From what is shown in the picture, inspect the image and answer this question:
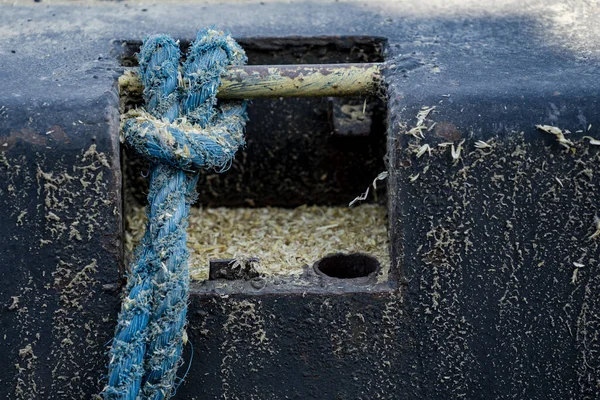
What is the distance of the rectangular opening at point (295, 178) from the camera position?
145 centimetres

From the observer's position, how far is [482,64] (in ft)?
4.40

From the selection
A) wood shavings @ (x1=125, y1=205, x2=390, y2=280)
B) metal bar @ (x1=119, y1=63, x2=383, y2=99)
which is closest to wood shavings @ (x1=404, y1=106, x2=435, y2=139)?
metal bar @ (x1=119, y1=63, x2=383, y2=99)

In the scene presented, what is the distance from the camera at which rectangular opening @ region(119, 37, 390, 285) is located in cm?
145

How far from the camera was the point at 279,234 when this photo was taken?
1.48 meters

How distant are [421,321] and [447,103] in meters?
0.33

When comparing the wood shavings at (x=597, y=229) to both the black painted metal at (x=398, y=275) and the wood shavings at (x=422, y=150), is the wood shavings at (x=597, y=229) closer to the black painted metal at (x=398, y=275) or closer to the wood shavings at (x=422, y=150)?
the black painted metal at (x=398, y=275)

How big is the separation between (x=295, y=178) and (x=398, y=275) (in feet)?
1.52

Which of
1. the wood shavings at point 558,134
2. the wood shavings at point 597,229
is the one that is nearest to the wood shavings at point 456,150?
the wood shavings at point 558,134

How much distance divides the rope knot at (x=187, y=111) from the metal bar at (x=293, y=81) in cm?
3

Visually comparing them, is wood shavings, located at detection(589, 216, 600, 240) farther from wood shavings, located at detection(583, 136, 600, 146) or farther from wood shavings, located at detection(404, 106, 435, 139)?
wood shavings, located at detection(404, 106, 435, 139)

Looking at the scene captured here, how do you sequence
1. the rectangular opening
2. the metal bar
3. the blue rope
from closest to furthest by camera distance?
the blue rope
the metal bar
the rectangular opening

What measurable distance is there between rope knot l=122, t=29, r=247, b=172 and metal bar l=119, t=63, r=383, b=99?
0.08ft

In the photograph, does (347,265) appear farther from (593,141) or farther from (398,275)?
(593,141)

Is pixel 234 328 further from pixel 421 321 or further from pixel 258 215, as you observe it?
pixel 258 215
